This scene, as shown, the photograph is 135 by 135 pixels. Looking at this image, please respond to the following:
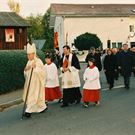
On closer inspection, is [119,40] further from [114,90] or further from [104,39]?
[114,90]

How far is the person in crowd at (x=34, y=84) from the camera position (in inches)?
551

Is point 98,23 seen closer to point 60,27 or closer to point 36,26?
point 60,27

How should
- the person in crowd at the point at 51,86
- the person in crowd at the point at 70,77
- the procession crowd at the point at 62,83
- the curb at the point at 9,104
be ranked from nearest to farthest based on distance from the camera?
the procession crowd at the point at 62,83, the person in crowd at the point at 70,77, the person in crowd at the point at 51,86, the curb at the point at 9,104

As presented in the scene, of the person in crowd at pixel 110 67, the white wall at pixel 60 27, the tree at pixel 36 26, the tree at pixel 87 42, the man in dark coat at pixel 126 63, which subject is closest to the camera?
the man in dark coat at pixel 126 63

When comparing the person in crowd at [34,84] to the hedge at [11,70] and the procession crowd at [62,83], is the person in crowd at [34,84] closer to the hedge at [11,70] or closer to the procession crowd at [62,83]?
the procession crowd at [62,83]

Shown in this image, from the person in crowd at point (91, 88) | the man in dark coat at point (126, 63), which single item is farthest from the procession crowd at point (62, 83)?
the man in dark coat at point (126, 63)

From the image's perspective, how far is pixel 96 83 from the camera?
51.6ft

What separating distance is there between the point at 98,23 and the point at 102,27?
106cm

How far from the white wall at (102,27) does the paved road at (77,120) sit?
66.4 meters

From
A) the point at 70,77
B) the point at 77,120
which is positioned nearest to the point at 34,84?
the point at 70,77

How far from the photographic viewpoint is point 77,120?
12.6m

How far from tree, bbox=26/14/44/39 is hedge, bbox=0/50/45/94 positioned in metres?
84.7

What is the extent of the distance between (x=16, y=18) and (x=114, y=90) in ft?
94.0

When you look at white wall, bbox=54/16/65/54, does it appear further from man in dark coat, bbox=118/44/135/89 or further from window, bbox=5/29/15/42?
man in dark coat, bbox=118/44/135/89
